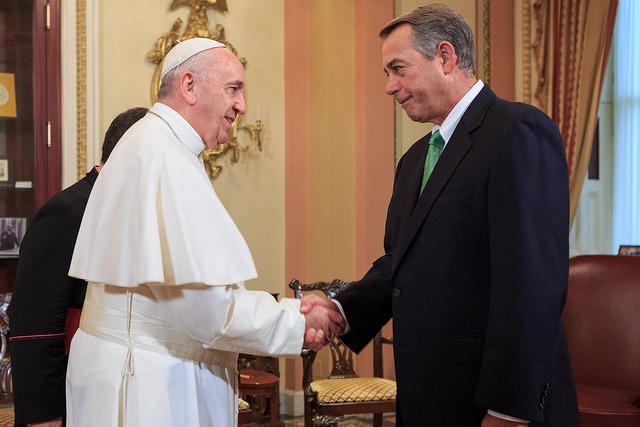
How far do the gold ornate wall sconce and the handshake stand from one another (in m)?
2.94

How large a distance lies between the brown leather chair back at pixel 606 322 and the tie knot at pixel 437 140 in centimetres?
252

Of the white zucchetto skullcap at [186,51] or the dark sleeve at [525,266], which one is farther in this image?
the white zucchetto skullcap at [186,51]

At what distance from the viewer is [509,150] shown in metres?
1.71

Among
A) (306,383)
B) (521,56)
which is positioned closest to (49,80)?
(306,383)

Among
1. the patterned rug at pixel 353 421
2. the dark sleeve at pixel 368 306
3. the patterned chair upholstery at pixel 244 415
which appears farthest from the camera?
the patterned rug at pixel 353 421

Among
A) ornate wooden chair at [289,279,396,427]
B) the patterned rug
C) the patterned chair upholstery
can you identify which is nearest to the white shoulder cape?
the patterned chair upholstery

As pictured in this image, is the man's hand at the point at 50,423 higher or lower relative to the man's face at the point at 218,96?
lower

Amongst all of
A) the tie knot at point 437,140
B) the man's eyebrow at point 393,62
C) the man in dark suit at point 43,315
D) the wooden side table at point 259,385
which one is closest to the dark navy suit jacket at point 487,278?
the tie knot at point 437,140

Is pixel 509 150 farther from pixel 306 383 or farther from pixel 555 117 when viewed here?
pixel 555 117

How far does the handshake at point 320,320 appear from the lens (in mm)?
2342

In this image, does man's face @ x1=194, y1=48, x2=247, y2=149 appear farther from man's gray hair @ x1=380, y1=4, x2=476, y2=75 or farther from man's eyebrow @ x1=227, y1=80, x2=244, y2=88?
man's gray hair @ x1=380, y1=4, x2=476, y2=75

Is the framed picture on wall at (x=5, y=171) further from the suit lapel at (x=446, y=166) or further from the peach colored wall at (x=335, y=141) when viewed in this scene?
the suit lapel at (x=446, y=166)

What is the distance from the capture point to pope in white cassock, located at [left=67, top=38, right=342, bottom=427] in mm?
1812

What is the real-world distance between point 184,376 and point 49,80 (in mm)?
3469
